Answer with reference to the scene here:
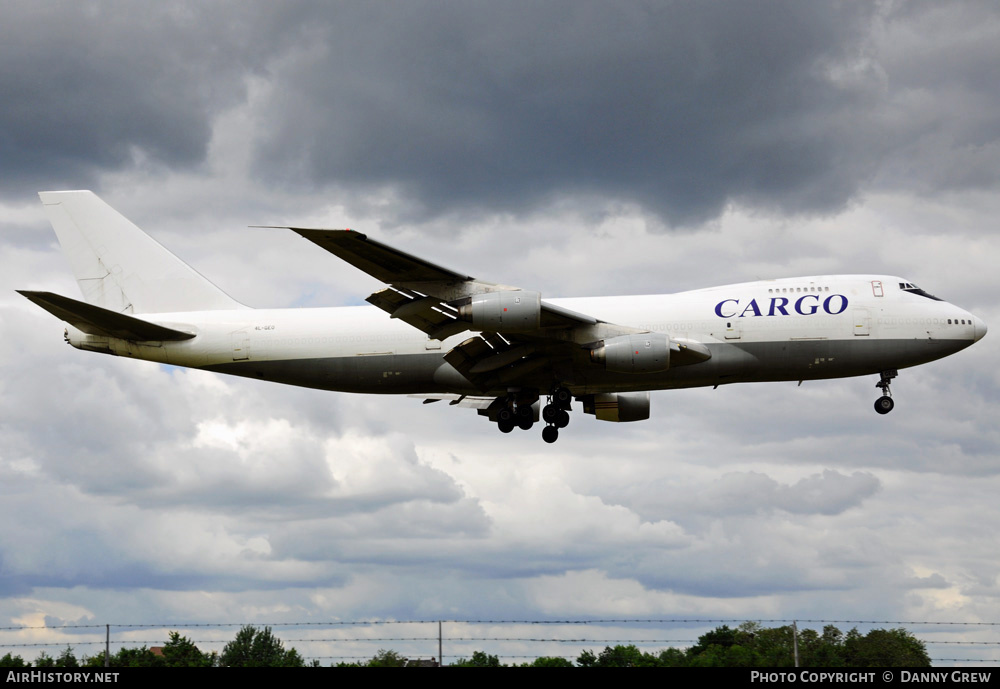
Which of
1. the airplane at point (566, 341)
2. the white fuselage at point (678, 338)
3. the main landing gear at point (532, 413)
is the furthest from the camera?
the main landing gear at point (532, 413)

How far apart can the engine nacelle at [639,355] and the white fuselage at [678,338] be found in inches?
77.9

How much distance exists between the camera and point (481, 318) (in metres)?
31.7

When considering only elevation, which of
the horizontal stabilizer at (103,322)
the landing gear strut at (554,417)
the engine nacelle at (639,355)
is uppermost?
the horizontal stabilizer at (103,322)

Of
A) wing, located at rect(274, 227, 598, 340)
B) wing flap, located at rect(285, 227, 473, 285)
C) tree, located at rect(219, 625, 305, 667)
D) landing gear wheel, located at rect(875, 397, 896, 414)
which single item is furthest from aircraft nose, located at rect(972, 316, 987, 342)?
tree, located at rect(219, 625, 305, 667)

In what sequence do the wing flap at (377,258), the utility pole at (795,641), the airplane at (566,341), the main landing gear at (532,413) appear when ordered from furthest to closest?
the main landing gear at (532,413) < the airplane at (566,341) < the wing flap at (377,258) < the utility pole at (795,641)

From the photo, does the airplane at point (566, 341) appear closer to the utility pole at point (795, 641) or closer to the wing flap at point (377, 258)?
the wing flap at point (377, 258)

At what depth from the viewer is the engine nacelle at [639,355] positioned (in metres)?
33.9

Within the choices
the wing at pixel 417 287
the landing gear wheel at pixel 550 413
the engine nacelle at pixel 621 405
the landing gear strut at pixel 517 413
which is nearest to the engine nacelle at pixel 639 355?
the wing at pixel 417 287

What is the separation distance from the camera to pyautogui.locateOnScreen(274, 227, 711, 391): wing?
30969 mm

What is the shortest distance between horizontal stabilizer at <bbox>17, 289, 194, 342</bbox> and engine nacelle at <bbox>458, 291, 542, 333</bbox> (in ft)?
45.4

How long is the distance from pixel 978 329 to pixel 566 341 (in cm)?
1658

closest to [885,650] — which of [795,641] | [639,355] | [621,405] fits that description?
[795,641]

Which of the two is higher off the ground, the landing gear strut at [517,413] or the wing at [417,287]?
the wing at [417,287]
